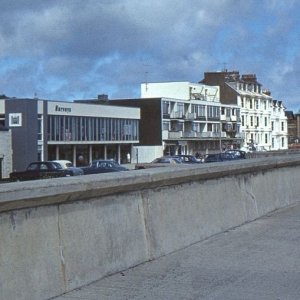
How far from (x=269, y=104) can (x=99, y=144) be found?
6515 cm

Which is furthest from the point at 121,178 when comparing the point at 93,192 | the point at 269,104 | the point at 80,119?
the point at 269,104

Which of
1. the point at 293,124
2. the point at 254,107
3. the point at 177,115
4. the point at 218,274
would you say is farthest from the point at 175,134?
the point at 218,274

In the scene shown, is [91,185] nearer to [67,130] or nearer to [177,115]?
[67,130]

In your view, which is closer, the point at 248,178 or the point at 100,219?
the point at 100,219

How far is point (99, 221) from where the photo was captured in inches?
294

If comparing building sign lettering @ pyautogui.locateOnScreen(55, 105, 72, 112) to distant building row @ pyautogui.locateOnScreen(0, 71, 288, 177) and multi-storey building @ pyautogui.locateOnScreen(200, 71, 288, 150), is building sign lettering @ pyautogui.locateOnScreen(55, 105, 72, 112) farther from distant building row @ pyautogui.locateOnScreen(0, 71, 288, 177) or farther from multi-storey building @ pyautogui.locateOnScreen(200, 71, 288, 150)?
multi-storey building @ pyautogui.locateOnScreen(200, 71, 288, 150)

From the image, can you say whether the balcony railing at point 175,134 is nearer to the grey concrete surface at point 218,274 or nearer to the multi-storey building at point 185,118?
the multi-storey building at point 185,118

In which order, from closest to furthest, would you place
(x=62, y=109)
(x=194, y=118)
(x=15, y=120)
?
(x=15, y=120) < (x=62, y=109) < (x=194, y=118)

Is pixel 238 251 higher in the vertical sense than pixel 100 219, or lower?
lower

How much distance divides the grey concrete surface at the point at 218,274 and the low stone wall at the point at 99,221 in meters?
0.20

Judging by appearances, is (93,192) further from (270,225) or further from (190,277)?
(270,225)

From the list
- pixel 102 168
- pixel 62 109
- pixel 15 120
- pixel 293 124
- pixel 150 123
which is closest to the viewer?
pixel 102 168

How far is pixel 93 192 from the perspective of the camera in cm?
737

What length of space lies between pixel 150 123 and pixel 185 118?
10161 millimetres
